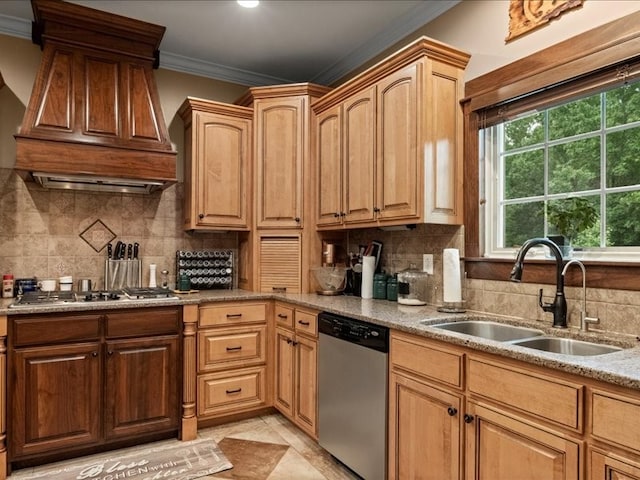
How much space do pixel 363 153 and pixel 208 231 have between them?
1.45 m

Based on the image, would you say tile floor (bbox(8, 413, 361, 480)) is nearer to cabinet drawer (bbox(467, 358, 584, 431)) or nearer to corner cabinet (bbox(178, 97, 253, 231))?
cabinet drawer (bbox(467, 358, 584, 431))

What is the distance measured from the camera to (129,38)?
3.00m

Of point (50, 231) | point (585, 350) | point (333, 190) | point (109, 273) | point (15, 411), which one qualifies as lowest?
point (15, 411)

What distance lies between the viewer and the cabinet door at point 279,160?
134 inches

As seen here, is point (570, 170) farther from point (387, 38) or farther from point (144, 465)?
point (144, 465)

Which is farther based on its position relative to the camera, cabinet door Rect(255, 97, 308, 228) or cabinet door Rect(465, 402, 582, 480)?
cabinet door Rect(255, 97, 308, 228)

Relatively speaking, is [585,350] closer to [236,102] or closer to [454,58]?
[454,58]

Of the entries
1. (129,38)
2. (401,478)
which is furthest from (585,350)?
(129,38)

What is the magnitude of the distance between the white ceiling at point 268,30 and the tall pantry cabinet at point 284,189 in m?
0.34

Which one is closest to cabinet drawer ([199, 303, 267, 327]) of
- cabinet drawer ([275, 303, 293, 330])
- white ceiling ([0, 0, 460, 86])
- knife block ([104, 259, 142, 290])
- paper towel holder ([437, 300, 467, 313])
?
cabinet drawer ([275, 303, 293, 330])

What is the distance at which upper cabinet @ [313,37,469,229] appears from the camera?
7.98 feet

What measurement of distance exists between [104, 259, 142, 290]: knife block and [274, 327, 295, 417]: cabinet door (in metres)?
1.18

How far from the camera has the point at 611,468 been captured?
1248mm

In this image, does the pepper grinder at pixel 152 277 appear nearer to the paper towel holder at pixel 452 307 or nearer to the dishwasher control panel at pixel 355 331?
the dishwasher control panel at pixel 355 331
